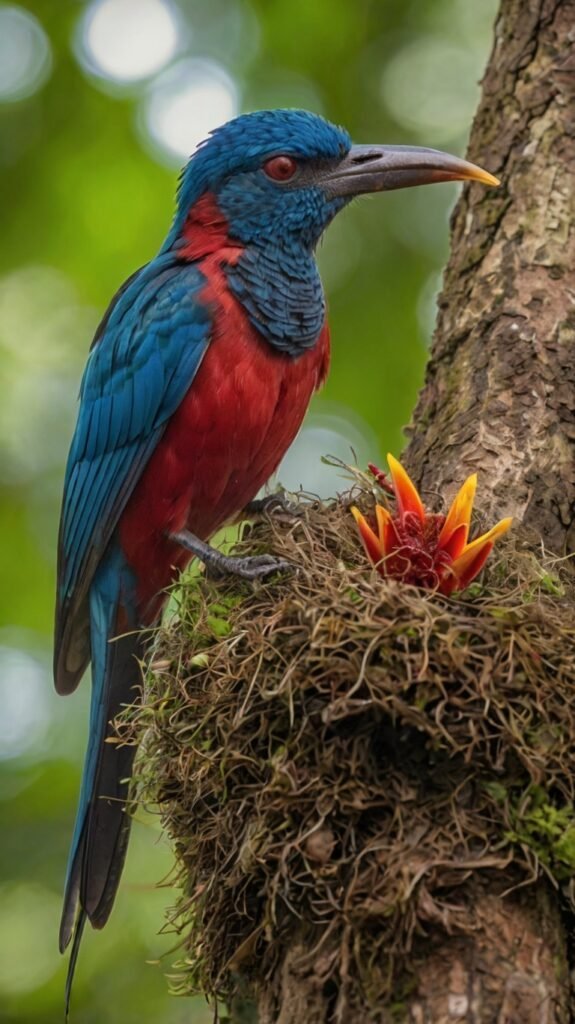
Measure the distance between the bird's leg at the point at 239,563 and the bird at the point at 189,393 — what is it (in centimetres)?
4

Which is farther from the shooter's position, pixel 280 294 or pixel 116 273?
pixel 116 273

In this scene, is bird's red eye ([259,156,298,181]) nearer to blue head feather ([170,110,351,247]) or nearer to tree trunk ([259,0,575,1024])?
blue head feather ([170,110,351,247])

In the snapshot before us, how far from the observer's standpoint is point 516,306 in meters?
4.62

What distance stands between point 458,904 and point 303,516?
5.72ft

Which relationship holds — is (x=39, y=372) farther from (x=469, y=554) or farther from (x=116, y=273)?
(x=469, y=554)

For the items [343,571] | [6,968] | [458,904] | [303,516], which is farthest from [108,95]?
[458,904]

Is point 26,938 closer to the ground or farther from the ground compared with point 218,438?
closer to the ground

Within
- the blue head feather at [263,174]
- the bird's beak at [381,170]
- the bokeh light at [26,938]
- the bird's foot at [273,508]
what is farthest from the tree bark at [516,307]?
the bokeh light at [26,938]

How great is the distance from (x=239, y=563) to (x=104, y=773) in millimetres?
1157

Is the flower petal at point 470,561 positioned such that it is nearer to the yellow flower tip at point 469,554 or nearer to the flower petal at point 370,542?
the yellow flower tip at point 469,554

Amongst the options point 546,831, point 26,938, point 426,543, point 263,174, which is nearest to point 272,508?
point 426,543

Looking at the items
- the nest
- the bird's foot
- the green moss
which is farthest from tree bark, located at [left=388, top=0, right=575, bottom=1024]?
the green moss

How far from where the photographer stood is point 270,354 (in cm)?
467

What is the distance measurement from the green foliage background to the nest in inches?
124
